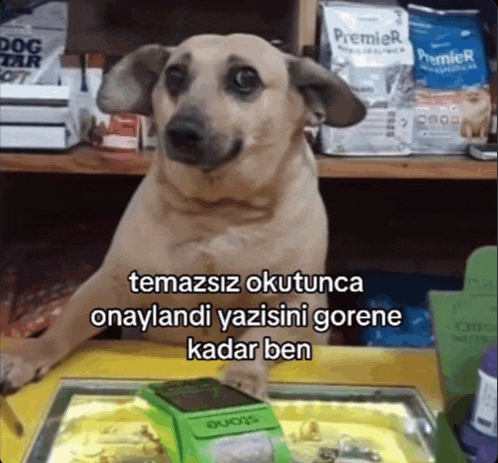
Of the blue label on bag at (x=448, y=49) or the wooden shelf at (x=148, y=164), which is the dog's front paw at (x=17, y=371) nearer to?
the wooden shelf at (x=148, y=164)

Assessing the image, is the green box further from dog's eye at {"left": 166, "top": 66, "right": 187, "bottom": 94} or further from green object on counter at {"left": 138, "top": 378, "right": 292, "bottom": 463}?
dog's eye at {"left": 166, "top": 66, "right": 187, "bottom": 94}

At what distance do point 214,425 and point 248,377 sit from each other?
8 cm

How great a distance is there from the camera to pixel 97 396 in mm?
786

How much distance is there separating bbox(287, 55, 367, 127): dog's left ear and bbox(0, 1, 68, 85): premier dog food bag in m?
0.24

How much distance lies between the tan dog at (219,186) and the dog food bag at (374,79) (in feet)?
0.05

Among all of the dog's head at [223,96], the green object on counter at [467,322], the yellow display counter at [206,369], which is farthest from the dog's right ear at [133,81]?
the green object on counter at [467,322]

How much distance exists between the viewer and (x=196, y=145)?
0.70 m

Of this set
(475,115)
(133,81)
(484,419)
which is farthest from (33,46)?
(484,419)

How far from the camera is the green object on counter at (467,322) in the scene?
714 mm

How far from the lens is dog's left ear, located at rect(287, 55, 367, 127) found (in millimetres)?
731

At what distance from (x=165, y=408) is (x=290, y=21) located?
1.30 ft

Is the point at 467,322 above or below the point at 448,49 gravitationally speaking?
below

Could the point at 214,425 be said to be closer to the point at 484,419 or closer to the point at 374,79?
the point at 484,419

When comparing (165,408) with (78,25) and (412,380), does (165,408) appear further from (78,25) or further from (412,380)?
(78,25)
